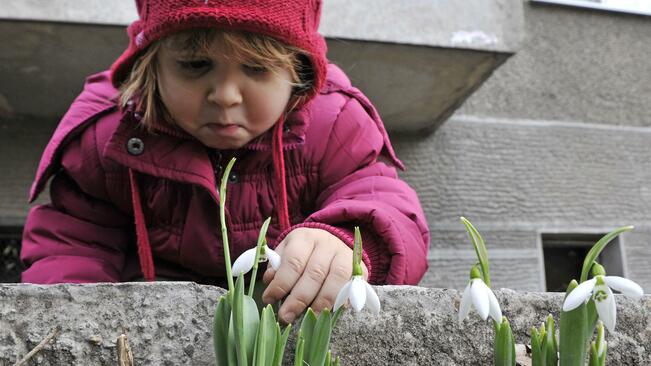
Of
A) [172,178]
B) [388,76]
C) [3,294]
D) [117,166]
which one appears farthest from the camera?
[388,76]

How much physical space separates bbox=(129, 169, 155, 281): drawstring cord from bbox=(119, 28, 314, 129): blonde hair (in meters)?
0.14

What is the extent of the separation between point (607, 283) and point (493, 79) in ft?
7.73

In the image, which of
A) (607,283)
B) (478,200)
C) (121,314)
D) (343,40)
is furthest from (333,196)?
(478,200)

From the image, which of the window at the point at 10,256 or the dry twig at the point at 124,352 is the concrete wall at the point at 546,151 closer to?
the window at the point at 10,256

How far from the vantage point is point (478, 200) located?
9.34 ft

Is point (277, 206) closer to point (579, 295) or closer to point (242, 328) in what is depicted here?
point (242, 328)

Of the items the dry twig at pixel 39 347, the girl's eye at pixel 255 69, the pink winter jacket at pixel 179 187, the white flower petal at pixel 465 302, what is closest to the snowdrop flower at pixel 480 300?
the white flower petal at pixel 465 302

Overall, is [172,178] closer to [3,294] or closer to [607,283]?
[3,294]

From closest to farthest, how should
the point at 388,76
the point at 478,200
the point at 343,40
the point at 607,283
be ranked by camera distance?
the point at 607,283 < the point at 343,40 < the point at 388,76 < the point at 478,200

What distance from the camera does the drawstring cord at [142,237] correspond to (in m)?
1.45

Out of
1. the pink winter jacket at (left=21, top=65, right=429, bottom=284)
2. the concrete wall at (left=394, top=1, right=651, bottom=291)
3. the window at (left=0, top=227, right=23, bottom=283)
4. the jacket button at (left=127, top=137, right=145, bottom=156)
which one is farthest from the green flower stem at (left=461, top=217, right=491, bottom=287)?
the window at (left=0, top=227, right=23, bottom=283)

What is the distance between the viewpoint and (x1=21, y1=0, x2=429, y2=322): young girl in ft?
4.10

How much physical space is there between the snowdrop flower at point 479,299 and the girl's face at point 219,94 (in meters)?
0.66

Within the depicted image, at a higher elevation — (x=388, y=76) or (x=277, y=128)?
(x=388, y=76)
